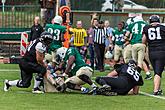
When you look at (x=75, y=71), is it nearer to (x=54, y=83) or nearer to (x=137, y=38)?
(x=54, y=83)

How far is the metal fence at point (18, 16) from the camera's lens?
1179 inches

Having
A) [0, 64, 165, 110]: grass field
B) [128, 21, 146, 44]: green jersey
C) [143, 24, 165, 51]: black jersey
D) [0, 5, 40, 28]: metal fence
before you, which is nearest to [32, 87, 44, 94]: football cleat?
[0, 64, 165, 110]: grass field

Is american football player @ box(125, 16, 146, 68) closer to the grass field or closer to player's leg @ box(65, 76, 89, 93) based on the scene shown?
player's leg @ box(65, 76, 89, 93)

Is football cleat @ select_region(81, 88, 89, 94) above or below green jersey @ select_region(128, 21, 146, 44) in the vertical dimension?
below

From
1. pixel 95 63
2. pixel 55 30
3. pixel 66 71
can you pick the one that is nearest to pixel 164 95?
pixel 66 71

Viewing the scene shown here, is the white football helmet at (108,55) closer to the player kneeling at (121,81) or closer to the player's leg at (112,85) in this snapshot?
the player kneeling at (121,81)

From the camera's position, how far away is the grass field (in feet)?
40.6

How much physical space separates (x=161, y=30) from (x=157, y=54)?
0.61 metres

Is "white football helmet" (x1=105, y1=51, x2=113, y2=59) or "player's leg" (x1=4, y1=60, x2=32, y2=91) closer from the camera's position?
"player's leg" (x1=4, y1=60, x2=32, y2=91)

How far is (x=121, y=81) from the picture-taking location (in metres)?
14.4

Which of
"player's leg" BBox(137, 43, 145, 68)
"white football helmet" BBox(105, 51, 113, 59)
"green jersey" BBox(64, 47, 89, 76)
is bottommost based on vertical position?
"white football helmet" BBox(105, 51, 113, 59)

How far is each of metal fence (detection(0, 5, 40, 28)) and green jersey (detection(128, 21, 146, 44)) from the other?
10757 millimetres

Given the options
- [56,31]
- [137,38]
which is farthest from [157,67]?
[137,38]

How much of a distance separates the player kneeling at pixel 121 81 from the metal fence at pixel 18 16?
615 inches
